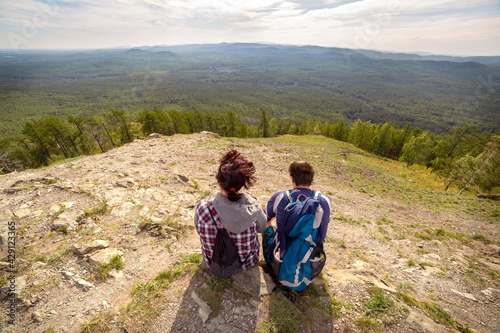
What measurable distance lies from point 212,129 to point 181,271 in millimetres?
56903

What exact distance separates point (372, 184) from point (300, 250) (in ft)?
64.2

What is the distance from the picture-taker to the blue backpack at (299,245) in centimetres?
381

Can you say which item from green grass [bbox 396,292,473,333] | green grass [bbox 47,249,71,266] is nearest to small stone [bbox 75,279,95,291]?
green grass [bbox 47,249,71,266]

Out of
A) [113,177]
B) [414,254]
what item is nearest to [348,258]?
[414,254]

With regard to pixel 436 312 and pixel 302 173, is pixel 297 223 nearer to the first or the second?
pixel 302 173

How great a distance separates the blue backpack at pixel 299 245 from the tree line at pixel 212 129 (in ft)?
88.2

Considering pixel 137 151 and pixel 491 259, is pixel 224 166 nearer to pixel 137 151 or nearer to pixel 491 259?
pixel 491 259

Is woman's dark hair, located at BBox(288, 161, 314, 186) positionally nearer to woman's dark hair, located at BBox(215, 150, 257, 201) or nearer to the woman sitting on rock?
the woman sitting on rock

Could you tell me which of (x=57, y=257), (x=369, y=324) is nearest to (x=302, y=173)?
(x=369, y=324)

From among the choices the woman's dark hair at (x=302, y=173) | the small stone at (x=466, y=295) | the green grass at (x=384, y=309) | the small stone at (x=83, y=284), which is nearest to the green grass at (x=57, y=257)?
the small stone at (x=83, y=284)

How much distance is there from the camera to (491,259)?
768cm

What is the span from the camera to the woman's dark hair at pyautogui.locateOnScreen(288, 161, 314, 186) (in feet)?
14.3

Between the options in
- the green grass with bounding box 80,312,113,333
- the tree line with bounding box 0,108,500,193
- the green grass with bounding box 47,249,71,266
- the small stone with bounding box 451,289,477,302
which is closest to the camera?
the green grass with bounding box 80,312,113,333

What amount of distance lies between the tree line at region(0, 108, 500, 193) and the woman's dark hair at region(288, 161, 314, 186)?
2669cm
